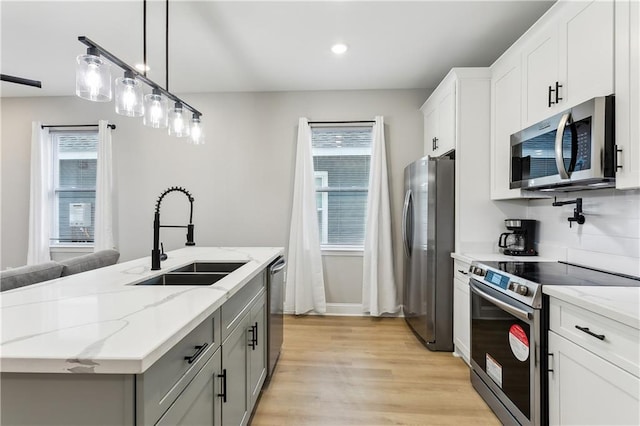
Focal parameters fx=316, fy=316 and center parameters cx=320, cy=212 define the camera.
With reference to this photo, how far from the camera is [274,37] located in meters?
2.66

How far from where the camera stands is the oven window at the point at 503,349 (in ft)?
5.43

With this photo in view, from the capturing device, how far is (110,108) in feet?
13.4

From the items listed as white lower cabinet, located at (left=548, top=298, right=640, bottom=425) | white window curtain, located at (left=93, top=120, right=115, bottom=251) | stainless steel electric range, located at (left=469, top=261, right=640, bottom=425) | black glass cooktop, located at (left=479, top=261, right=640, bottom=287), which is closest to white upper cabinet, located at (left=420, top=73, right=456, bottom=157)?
black glass cooktop, located at (left=479, top=261, right=640, bottom=287)

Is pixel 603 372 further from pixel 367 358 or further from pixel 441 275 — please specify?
pixel 367 358

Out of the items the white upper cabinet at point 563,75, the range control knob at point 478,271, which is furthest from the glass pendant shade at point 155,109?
the white upper cabinet at point 563,75

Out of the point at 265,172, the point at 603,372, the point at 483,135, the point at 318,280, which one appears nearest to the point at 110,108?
the point at 265,172

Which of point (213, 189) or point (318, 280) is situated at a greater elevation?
point (213, 189)

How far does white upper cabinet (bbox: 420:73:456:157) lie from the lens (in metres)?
2.85

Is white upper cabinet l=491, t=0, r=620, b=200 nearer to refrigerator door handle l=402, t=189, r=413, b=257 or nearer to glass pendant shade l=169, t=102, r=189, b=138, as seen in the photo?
refrigerator door handle l=402, t=189, r=413, b=257

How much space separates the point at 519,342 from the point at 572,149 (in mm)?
1081

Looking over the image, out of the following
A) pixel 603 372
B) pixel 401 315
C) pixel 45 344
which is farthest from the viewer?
pixel 401 315

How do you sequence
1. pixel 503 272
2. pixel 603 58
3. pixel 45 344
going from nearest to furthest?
pixel 45 344
pixel 603 58
pixel 503 272

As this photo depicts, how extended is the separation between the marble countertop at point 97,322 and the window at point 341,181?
245 cm

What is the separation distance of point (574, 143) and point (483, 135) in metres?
1.06
